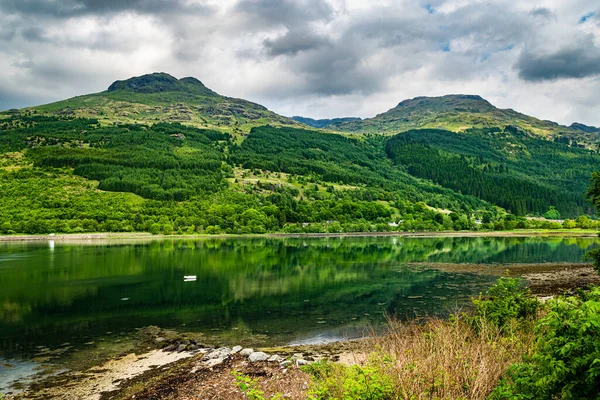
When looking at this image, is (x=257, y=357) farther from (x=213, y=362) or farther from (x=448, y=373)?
(x=448, y=373)

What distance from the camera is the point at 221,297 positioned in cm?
4175

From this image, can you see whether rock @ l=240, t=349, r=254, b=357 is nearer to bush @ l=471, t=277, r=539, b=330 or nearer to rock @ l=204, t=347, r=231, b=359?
rock @ l=204, t=347, r=231, b=359

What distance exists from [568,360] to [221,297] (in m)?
37.1

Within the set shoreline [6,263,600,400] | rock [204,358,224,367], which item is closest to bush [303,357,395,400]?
shoreline [6,263,600,400]

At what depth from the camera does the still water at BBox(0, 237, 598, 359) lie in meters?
29.0

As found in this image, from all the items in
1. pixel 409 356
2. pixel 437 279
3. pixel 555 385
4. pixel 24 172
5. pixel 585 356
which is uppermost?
pixel 24 172

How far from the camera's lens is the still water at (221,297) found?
29000 millimetres

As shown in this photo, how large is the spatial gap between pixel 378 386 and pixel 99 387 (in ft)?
47.1

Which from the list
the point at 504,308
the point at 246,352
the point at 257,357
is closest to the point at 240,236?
the point at 246,352

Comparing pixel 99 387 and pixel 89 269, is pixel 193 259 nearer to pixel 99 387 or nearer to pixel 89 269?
pixel 89 269

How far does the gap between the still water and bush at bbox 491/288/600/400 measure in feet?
27.5

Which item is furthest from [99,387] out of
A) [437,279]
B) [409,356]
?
[437,279]

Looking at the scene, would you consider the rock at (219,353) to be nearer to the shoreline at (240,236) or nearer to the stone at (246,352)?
the stone at (246,352)

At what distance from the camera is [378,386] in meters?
9.39
